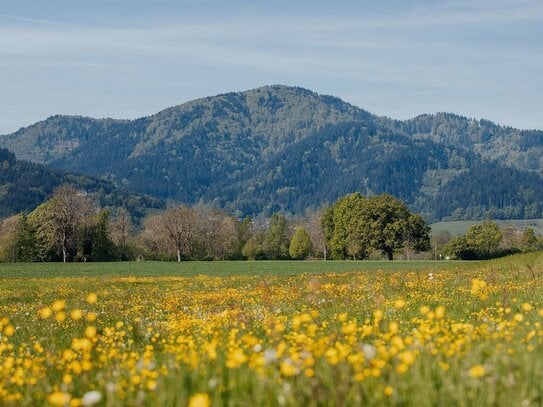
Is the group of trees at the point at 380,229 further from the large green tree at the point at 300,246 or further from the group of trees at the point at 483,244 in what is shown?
the large green tree at the point at 300,246

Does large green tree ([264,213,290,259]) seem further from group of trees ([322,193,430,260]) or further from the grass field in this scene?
the grass field

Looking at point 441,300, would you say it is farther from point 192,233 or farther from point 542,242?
point 542,242

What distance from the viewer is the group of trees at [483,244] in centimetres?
13524

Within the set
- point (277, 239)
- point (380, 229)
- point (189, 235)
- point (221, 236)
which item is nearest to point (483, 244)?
point (380, 229)

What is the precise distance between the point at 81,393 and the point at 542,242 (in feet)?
552

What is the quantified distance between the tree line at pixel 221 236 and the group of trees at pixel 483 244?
0.23 meters

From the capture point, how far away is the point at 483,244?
144 meters

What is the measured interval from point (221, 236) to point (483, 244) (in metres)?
61.1

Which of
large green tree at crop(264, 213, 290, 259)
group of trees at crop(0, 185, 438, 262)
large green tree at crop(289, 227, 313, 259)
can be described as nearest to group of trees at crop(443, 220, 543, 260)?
group of trees at crop(0, 185, 438, 262)

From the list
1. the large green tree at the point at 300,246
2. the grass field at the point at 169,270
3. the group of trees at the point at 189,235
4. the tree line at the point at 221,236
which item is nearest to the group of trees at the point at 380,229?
the tree line at the point at 221,236

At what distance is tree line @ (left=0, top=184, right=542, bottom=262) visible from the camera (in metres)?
113

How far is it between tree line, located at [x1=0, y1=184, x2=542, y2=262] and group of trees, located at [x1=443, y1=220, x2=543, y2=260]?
0.23m

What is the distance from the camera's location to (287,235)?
533 ft

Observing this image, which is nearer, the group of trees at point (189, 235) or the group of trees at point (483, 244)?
the group of trees at point (189, 235)
